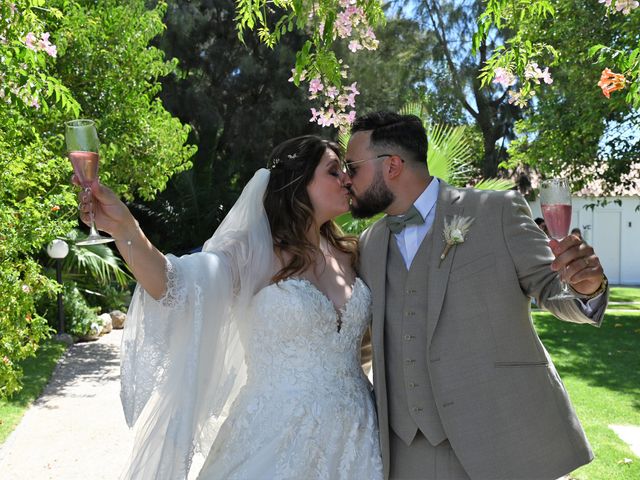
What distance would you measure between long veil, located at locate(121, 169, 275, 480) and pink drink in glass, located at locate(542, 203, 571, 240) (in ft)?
4.84

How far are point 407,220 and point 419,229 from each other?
0.07m

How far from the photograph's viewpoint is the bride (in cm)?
308

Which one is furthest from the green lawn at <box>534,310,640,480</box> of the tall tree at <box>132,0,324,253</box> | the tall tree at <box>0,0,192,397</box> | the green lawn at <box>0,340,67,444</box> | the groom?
the tall tree at <box>132,0,324,253</box>

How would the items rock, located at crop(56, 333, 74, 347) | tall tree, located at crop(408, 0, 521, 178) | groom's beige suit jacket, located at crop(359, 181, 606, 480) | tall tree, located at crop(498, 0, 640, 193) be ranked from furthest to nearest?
tall tree, located at crop(408, 0, 521, 178), rock, located at crop(56, 333, 74, 347), tall tree, located at crop(498, 0, 640, 193), groom's beige suit jacket, located at crop(359, 181, 606, 480)

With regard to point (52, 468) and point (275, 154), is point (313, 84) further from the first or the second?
point (52, 468)

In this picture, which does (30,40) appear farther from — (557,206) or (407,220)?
(557,206)

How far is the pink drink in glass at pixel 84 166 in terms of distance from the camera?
2477mm

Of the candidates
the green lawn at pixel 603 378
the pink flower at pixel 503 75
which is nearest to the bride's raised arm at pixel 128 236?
the pink flower at pixel 503 75

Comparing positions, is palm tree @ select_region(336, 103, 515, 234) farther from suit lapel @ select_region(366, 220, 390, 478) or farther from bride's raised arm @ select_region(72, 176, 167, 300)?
bride's raised arm @ select_region(72, 176, 167, 300)

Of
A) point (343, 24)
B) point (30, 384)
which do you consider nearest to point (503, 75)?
point (343, 24)

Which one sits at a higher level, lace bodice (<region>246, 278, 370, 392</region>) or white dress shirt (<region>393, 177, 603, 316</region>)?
white dress shirt (<region>393, 177, 603, 316</region>)

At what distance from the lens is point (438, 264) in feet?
9.87

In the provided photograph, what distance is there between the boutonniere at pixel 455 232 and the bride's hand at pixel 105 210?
124 cm

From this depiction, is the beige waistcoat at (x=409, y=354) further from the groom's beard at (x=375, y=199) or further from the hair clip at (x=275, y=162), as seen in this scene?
the hair clip at (x=275, y=162)
